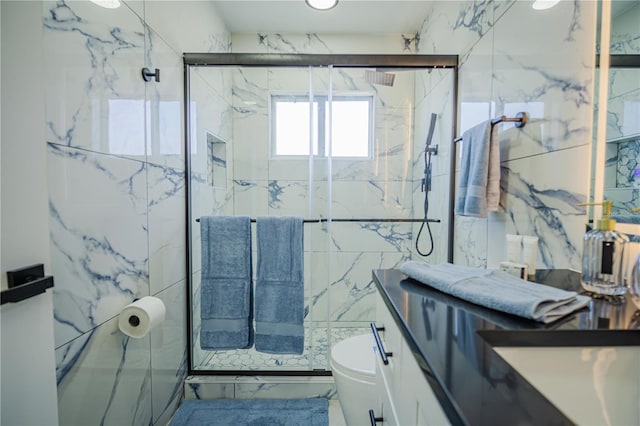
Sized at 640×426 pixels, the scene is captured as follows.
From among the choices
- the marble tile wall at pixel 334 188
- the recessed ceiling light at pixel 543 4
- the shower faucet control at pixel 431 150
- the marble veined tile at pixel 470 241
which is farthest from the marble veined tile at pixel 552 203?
the marble tile wall at pixel 334 188

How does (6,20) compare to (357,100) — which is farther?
(357,100)

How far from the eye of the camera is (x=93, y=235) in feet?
3.60

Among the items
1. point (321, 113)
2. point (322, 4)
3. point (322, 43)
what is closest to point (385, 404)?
point (321, 113)

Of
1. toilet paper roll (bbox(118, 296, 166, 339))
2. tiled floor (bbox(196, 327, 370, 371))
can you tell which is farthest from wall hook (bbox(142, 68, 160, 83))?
tiled floor (bbox(196, 327, 370, 371))

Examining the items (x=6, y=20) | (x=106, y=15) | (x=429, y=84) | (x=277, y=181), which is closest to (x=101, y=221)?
(x=6, y=20)

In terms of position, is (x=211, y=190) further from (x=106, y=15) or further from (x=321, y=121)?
(x=106, y=15)

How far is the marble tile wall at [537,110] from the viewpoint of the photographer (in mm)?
945

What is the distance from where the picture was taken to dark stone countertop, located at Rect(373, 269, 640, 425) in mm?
387

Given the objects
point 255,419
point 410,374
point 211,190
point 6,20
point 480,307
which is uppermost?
point 6,20

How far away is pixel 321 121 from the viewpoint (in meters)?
1.97

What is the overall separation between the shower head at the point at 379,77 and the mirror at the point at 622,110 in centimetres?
125

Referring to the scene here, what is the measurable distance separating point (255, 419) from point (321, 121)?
182cm

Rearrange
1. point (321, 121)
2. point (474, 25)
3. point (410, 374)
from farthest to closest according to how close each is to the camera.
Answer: point (321, 121), point (474, 25), point (410, 374)

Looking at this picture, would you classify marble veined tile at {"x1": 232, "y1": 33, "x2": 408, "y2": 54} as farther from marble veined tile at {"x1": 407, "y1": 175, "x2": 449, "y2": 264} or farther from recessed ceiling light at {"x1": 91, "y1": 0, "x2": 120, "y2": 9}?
recessed ceiling light at {"x1": 91, "y1": 0, "x2": 120, "y2": 9}
